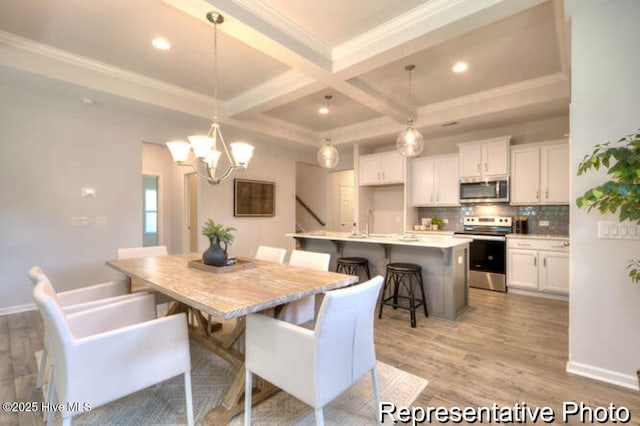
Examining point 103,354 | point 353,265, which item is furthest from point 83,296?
point 353,265

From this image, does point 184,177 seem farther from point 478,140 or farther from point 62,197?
point 478,140

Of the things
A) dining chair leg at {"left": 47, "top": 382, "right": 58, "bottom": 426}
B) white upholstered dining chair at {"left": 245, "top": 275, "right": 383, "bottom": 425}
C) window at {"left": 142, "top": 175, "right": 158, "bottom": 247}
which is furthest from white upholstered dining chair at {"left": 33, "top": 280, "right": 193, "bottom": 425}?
window at {"left": 142, "top": 175, "right": 158, "bottom": 247}

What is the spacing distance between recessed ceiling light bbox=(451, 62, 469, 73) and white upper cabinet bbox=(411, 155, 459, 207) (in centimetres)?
192

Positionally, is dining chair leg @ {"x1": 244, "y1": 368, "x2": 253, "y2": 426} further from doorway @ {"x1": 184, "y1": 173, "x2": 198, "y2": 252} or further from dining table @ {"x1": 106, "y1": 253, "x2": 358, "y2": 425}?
doorway @ {"x1": 184, "y1": 173, "x2": 198, "y2": 252}

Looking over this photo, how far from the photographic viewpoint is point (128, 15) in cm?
252

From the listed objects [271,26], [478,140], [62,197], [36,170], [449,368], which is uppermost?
[271,26]

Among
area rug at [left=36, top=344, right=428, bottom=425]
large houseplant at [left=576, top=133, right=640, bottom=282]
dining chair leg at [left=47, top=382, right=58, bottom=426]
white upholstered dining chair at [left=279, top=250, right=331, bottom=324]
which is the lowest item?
area rug at [left=36, top=344, right=428, bottom=425]

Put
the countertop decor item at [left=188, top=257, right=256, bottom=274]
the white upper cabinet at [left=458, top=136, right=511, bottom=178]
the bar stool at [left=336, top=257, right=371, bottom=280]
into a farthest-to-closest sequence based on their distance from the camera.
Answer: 1. the white upper cabinet at [left=458, top=136, right=511, bottom=178]
2. the bar stool at [left=336, top=257, right=371, bottom=280]
3. the countertop decor item at [left=188, top=257, right=256, bottom=274]

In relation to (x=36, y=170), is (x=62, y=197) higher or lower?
lower

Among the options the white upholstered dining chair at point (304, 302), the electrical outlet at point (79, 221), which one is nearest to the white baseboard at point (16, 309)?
the electrical outlet at point (79, 221)

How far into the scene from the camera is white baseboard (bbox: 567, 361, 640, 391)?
200cm

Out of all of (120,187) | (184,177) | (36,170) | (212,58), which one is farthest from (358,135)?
(36,170)

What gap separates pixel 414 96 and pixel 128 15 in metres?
3.45

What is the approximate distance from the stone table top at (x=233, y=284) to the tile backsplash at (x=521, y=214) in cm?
394
